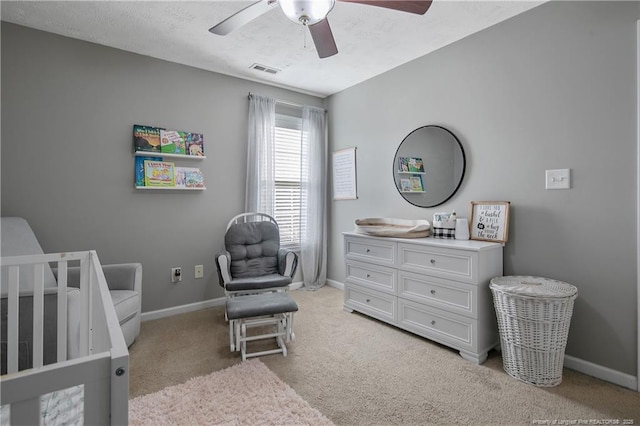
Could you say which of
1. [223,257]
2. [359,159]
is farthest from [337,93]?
[223,257]

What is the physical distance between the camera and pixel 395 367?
212cm

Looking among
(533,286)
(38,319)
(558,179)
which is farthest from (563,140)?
(38,319)

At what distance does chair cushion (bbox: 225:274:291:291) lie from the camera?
2.69m

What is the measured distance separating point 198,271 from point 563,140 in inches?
128

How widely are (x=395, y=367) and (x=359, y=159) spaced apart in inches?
90.9

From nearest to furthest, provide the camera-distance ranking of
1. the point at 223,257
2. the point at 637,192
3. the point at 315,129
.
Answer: the point at 637,192 < the point at 223,257 < the point at 315,129

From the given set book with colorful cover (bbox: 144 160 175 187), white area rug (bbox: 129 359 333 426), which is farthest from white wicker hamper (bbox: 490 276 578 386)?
book with colorful cover (bbox: 144 160 175 187)

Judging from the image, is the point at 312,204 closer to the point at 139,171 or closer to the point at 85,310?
the point at 139,171

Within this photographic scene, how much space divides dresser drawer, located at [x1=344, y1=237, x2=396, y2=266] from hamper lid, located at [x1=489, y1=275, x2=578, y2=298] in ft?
2.67

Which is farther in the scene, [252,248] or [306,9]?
[252,248]

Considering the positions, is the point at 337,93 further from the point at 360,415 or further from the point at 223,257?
the point at 360,415

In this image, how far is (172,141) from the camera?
3088 mm

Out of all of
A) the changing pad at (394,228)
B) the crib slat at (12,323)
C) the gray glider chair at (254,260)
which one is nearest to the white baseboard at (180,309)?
the gray glider chair at (254,260)

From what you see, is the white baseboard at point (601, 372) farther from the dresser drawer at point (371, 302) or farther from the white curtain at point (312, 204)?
the white curtain at point (312, 204)
